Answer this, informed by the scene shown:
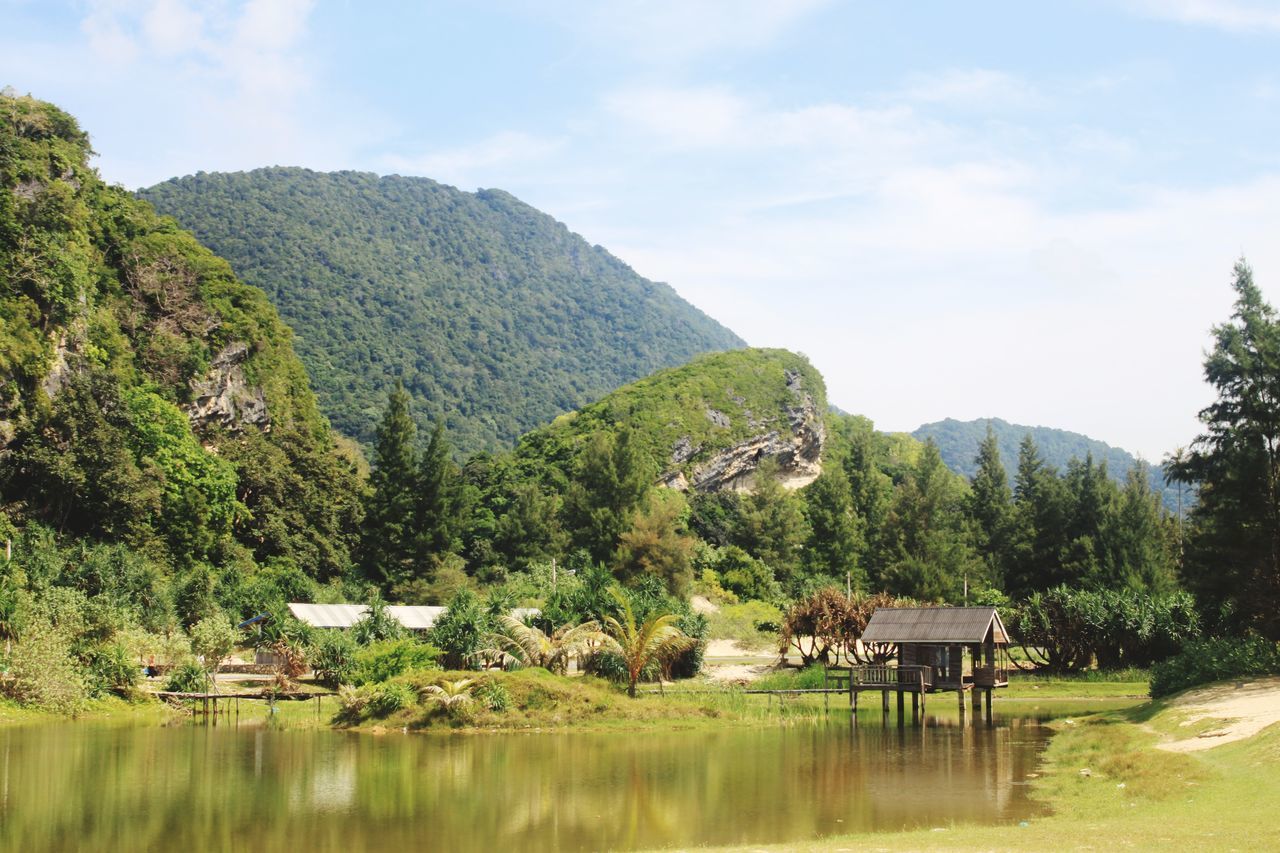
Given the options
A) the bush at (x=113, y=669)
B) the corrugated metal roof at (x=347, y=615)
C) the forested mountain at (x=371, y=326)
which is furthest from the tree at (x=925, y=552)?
the forested mountain at (x=371, y=326)

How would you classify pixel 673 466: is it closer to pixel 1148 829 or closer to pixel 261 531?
pixel 261 531

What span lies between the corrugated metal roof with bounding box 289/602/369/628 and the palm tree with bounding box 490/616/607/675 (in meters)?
9.66

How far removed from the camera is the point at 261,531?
218 ft

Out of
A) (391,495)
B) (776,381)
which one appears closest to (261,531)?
(391,495)

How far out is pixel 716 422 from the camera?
371ft

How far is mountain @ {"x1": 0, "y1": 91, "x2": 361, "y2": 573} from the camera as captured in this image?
5422cm

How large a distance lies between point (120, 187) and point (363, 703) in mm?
53444

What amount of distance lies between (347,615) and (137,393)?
67.3 feet

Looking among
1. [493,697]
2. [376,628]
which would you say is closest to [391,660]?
[493,697]

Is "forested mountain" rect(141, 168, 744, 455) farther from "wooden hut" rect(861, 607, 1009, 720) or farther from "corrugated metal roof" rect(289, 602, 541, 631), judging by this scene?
"wooden hut" rect(861, 607, 1009, 720)

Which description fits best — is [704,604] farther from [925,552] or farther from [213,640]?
[213,640]

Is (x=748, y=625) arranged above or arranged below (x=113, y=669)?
below

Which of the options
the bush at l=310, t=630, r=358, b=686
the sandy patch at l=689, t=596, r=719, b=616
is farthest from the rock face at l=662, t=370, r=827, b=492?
the bush at l=310, t=630, r=358, b=686

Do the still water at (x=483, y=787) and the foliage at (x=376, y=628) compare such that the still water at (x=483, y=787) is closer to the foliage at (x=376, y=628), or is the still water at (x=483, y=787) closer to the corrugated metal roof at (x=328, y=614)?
the foliage at (x=376, y=628)
